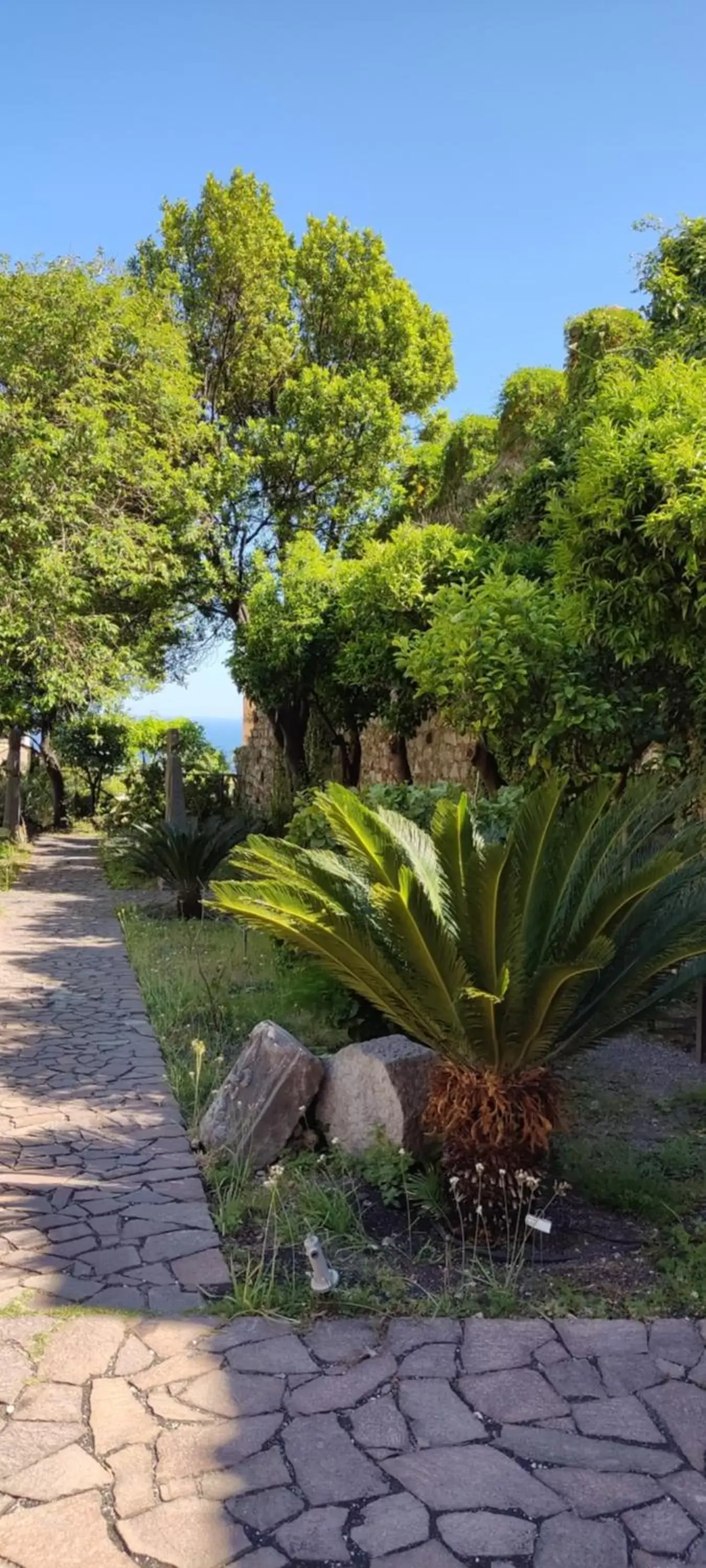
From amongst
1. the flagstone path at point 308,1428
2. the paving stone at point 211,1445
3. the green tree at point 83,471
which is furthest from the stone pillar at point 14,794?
the paving stone at point 211,1445

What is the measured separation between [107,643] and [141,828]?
11.9 feet

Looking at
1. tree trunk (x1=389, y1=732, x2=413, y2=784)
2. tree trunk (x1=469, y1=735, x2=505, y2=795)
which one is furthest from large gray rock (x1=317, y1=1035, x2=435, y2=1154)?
tree trunk (x1=389, y1=732, x2=413, y2=784)

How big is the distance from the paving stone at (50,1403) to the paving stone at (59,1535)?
0.30m

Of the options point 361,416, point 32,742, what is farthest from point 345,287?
point 32,742

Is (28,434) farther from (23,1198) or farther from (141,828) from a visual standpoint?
(23,1198)

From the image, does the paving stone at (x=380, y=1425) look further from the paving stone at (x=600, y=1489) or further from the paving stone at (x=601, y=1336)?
the paving stone at (x=601, y=1336)

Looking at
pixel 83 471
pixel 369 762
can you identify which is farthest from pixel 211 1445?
pixel 369 762

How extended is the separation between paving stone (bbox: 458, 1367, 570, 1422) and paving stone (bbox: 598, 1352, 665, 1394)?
16cm

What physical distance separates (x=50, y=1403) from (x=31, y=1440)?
137 millimetres

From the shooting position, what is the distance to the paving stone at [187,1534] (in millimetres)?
1940

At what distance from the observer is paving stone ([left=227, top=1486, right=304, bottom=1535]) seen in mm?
2033

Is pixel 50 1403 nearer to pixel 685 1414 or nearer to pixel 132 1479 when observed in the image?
pixel 132 1479

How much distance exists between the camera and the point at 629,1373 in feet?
8.40

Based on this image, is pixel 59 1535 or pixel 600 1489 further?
pixel 600 1489
